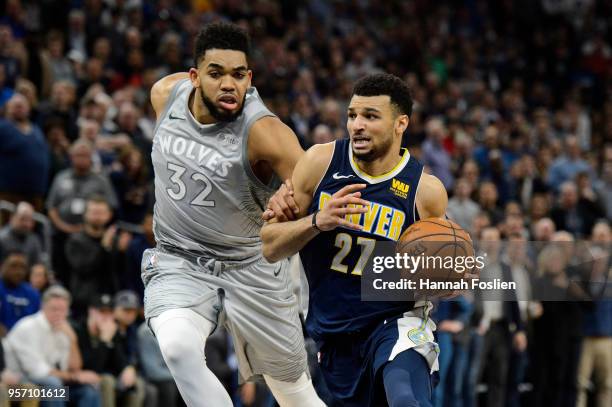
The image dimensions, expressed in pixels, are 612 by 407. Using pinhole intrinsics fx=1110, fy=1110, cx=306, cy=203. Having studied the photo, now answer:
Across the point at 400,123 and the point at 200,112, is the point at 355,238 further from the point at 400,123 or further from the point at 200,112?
the point at 200,112

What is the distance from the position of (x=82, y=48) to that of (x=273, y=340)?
836 cm

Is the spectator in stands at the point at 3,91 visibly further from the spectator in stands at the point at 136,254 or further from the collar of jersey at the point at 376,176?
the collar of jersey at the point at 376,176

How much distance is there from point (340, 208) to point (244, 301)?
124cm

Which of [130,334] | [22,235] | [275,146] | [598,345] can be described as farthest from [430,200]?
[598,345]

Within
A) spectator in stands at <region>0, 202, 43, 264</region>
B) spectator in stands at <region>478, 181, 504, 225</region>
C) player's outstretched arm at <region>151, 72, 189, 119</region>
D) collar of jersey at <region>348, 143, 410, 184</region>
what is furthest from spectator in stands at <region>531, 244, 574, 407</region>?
collar of jersey at <region>348, 143, 410, 184</region>

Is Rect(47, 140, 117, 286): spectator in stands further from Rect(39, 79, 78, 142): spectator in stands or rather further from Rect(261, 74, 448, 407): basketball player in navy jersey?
Rect(261, 74, 448, 407): basketball player in navy jersey

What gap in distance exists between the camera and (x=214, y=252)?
6.62 m

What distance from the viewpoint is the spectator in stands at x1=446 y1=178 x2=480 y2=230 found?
43.8 ft

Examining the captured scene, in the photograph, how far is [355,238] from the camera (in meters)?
6.05

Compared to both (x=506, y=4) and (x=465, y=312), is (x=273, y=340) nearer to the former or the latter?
(x=465, y=312)

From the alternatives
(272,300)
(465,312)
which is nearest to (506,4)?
(465,312)

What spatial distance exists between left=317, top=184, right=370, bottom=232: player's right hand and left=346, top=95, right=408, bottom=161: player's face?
36 centimetres

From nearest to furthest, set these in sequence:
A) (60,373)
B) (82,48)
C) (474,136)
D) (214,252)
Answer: (214,252)
(60,373)
(82,48)
(474,136)

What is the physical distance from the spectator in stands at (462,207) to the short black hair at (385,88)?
23.8 feet
